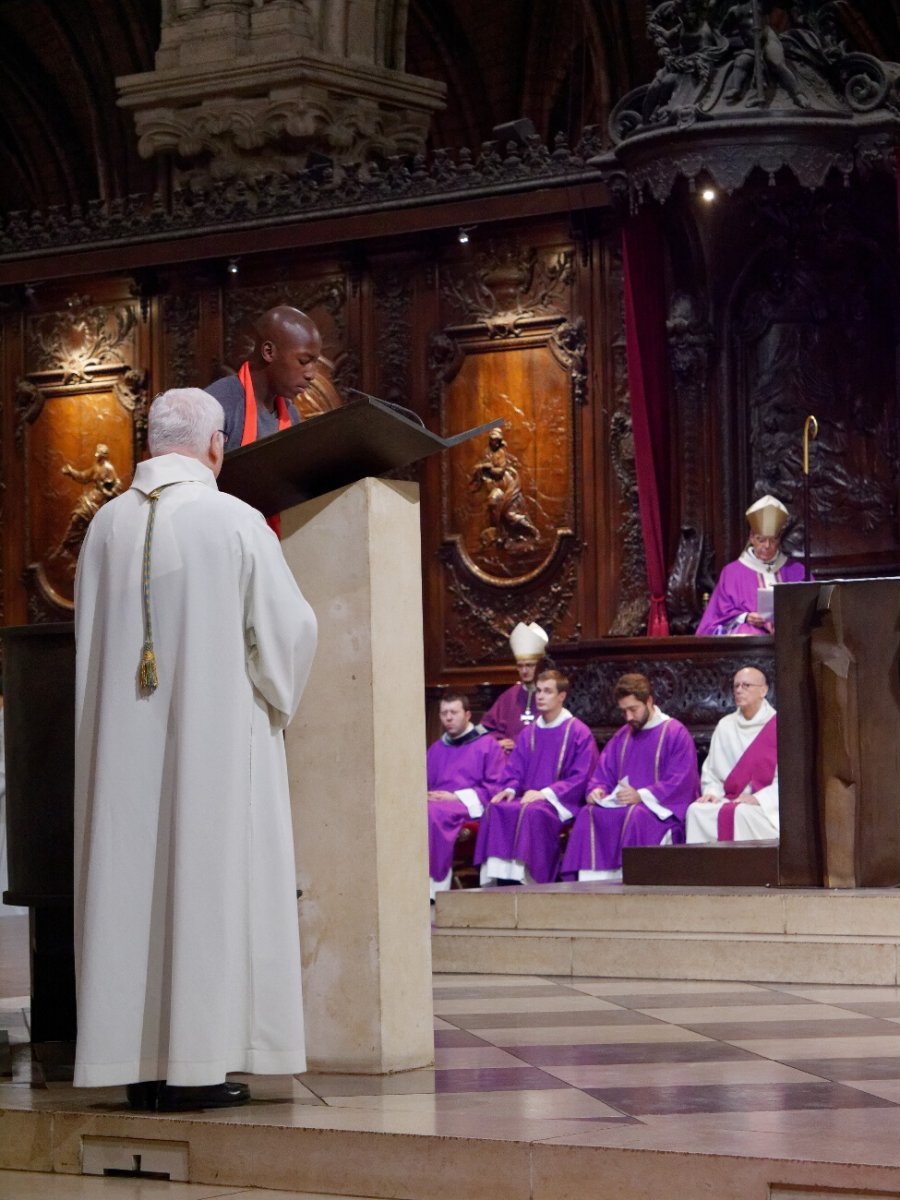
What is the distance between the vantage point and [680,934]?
757 cm

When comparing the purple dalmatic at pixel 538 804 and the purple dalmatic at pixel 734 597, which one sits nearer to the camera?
the purple dalmatic at pixel 538 804

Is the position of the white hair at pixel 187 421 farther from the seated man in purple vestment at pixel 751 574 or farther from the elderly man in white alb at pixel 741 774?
the seated man in purple vestment at pixel 751 574

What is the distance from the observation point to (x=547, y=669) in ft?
41.5

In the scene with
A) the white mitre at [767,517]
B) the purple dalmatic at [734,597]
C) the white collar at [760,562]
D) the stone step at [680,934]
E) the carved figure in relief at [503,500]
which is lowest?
the stone step at [680,934]

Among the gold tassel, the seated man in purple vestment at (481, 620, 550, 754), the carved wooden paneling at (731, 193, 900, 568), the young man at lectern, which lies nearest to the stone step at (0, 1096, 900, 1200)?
the gold tassel

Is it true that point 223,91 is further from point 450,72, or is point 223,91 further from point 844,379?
point 450,72

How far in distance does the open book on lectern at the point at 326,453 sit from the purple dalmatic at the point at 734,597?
7.50 meters

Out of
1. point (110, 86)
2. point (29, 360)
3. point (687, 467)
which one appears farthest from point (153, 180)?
point (687, 467)

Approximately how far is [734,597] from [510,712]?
1.51 metres

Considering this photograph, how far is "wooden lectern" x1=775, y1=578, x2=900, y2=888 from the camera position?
757cm

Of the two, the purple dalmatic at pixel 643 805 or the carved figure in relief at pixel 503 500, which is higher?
the carved figure in relief at pixel 503 500

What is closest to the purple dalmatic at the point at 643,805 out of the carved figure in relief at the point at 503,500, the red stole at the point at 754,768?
the red stole at the point at 754,768

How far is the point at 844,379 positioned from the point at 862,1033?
825 centimetres

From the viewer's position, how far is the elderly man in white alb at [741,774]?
36.0ft
